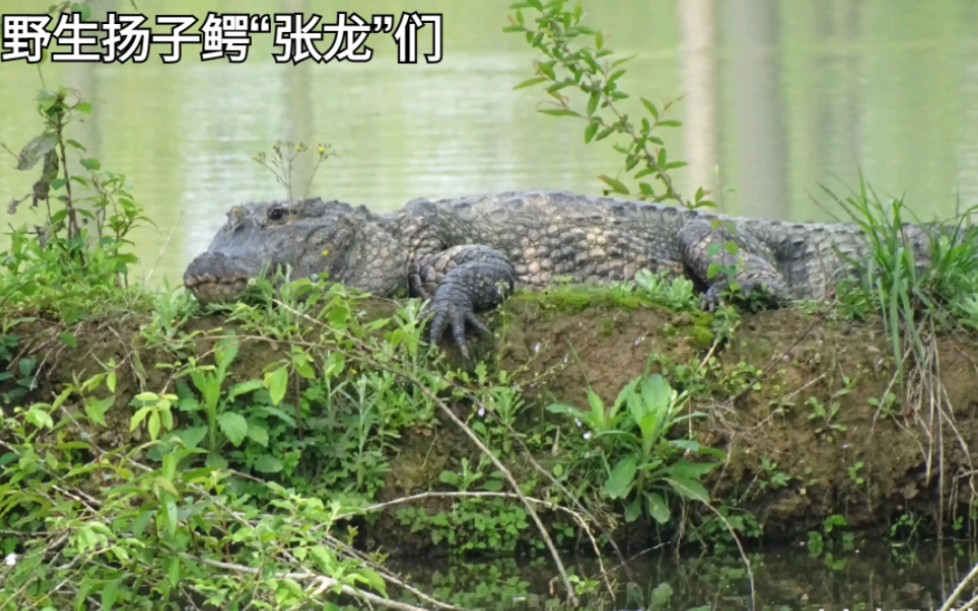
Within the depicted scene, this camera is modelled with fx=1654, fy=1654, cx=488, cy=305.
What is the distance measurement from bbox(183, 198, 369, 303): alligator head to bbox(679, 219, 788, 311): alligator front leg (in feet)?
4.29

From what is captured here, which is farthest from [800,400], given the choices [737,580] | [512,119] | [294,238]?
[512,119]

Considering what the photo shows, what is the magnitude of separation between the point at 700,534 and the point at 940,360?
104 cm

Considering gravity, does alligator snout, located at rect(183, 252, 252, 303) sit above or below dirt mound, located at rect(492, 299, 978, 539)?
above

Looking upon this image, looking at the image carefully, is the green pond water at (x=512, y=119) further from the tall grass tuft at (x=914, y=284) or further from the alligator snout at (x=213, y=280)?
the tall grass tuft at (x=914, y=284)

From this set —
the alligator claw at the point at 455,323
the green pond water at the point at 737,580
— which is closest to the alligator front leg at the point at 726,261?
the alligator claw at the point at 455,323

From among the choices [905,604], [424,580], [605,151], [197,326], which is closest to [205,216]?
[605,151]

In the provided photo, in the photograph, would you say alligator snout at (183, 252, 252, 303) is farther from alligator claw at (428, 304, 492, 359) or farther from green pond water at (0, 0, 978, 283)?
green pond water at (0, 0, 978, 283)

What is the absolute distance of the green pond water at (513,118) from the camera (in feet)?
42.7

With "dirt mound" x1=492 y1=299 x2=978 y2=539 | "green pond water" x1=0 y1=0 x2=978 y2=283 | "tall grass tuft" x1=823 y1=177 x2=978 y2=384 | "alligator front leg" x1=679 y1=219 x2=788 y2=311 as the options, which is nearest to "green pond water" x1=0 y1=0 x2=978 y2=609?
"green pond water" x1=0 y1=0 x2=978 y2=283

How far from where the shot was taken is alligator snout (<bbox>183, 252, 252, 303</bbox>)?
568 centimetres

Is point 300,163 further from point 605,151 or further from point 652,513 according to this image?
point 652,513

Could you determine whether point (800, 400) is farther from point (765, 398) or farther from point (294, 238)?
point (294, 238)

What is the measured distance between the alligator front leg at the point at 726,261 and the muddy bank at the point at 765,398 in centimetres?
24

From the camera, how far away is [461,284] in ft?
18.9
